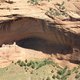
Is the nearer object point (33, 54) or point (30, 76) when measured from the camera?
point (30, 76)

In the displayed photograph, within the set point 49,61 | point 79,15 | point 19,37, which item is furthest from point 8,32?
point 79,15

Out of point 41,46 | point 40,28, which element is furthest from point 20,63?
point 40,28

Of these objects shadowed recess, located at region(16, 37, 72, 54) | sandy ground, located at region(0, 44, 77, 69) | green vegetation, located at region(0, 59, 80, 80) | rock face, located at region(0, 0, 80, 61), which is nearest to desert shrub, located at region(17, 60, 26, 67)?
green vegetation, located at region(0, 59, 80, 80)

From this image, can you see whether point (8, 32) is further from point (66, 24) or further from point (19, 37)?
point (66, 24)

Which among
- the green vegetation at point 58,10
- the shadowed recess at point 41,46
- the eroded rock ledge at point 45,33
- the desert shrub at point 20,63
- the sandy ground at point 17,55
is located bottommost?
the desert shrub at point 20,63

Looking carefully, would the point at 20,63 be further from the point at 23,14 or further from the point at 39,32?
the point at 23,14

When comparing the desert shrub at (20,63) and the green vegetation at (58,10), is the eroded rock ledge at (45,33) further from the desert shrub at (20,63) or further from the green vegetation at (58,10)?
the desert shrub at (20,63)

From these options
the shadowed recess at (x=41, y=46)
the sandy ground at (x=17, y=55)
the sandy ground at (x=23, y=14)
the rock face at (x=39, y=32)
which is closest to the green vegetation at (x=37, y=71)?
the sandy ground at (x=17, y=55)

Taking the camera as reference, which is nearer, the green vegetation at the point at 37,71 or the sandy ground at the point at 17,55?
the green vegetation at the point at 37,71

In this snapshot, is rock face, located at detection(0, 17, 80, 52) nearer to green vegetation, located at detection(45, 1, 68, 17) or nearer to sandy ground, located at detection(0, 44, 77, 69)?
sandy ground, located at detection(0, 44, 77, 69)
